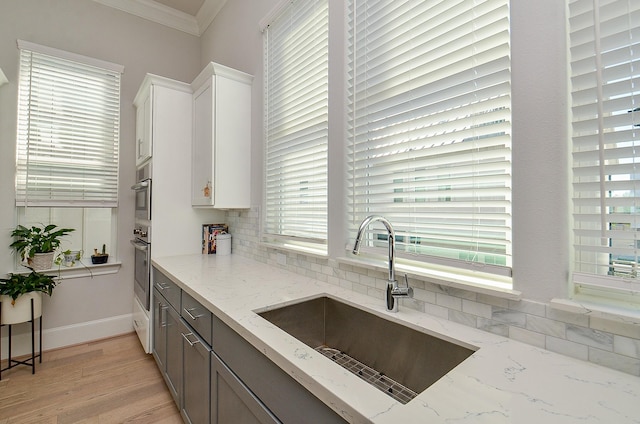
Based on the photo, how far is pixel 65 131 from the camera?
2.76 m

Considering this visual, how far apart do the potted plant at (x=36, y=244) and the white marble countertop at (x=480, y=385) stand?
2.39 metres

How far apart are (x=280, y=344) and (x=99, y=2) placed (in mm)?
3812

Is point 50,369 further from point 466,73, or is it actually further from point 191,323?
point 466,73

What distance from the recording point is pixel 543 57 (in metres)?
0.87

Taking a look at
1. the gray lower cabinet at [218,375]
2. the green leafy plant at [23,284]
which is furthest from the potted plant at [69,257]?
the gray lower cabinet at [218,375]

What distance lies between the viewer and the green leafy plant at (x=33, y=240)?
8.16ft

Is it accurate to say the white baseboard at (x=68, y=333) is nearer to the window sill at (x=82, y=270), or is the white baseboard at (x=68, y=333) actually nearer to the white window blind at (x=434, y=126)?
the window sill at (x=82, y=270)

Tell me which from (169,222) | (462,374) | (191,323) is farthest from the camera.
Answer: (169,222)

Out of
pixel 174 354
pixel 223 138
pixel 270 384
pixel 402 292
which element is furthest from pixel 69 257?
pixel 402 292

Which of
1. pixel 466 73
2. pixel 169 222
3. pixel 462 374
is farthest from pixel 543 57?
pixel 169 222

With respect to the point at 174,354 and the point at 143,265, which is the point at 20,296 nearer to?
the point at 143,265

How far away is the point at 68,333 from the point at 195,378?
→ 2.12m

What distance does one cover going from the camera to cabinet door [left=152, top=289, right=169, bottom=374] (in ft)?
6.62

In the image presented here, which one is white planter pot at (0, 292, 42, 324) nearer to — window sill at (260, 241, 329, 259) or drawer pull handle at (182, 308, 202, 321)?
drawer pull handle at (182, 308, 202, 321)
